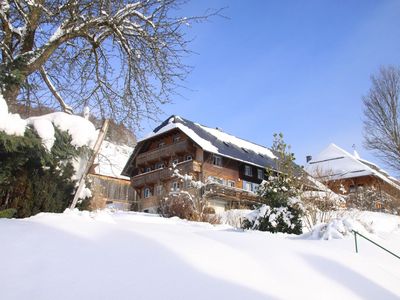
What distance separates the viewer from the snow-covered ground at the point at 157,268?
3.04 meters

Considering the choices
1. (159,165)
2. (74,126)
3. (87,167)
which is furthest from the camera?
(159,165)

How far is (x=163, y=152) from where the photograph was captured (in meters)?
31.3

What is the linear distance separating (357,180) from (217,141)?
14113 mm

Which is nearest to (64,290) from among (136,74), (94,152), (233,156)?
(94,152)

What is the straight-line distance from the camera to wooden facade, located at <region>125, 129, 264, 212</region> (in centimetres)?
2775

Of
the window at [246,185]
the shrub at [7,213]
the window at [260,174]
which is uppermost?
the window at [260,174]

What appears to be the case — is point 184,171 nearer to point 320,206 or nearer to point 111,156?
point 320,206

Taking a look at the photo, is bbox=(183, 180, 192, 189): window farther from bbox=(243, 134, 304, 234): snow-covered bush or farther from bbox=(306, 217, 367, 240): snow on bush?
bbox=(306, 217, 367, 240): snow on bush

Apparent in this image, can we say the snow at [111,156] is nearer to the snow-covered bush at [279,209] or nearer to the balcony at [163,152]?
the snow-covered bush at [279,209]

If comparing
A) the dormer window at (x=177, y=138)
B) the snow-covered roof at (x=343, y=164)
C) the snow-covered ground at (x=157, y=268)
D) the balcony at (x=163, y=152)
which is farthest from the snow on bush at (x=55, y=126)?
the snow-covered roof at (x=343, y=164)

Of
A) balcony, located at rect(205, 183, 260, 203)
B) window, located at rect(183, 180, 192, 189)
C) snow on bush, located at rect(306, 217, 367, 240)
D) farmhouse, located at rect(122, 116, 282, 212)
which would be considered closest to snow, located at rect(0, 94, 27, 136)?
snow on bush, located at rect(306, 217, 367, 240)

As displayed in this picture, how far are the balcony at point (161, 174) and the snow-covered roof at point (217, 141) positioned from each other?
1736 mm

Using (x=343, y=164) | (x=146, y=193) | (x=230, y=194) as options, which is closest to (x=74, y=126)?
(x=230, y=194)

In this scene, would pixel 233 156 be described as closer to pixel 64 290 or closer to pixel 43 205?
pixel 43 205
